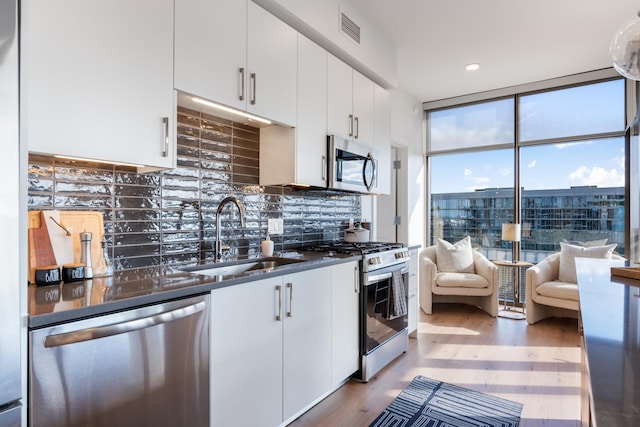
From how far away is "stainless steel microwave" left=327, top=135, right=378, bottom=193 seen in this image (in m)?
2.67

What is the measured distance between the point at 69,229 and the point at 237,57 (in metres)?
1.13

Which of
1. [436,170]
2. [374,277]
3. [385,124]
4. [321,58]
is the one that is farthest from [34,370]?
[436,170]

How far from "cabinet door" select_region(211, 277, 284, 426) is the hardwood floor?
0.38 m

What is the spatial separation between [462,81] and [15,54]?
4471 millimetres

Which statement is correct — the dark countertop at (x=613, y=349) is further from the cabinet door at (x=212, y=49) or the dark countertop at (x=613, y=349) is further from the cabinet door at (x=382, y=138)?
the cabinet door at (x=382, y=138)

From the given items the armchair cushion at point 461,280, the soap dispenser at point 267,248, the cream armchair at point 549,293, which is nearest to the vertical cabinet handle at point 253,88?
the soap dispenser at point 267,248

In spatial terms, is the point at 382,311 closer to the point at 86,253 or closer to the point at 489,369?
the point at 489,369

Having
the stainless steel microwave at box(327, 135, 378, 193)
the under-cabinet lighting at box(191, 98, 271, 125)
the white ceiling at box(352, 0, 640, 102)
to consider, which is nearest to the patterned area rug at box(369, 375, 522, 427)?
the stainless steel microwave at box(327, 135, 378, 193)

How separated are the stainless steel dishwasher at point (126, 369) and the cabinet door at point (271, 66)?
1.17 m

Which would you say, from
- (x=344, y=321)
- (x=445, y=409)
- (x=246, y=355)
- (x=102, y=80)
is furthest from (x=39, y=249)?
(x=445, y=409)

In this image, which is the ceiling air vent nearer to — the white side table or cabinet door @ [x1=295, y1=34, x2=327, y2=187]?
cabinet door @ [x1=295, y1=34, x2=327, y2=187]

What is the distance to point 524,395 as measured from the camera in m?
2.39

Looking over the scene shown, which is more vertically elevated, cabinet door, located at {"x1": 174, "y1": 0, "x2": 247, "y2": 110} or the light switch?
cabinet door, located at {"x1": 174, "y1": 0, "x2": 247, "y2": 110}

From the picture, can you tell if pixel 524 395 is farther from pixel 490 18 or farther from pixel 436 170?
pixel 436 170
